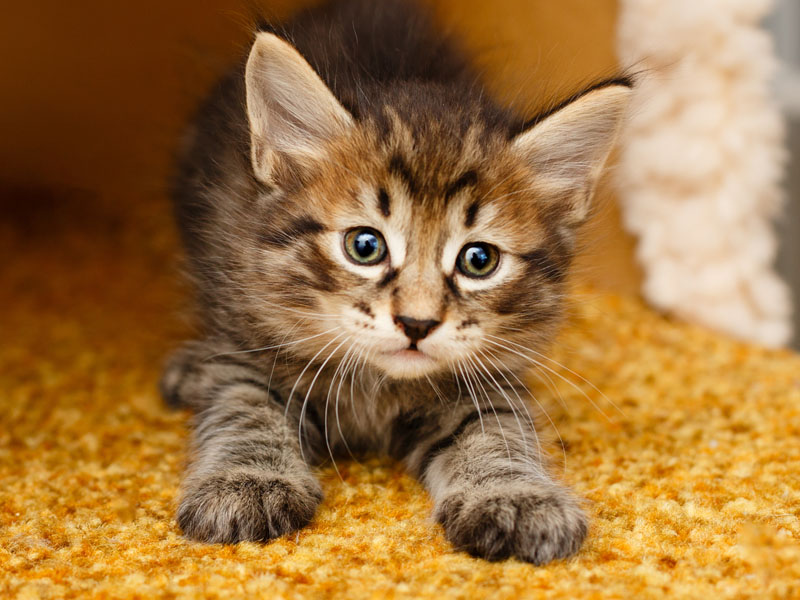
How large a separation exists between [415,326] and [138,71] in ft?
7.98

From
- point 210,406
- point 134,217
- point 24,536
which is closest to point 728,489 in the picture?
point 210,406

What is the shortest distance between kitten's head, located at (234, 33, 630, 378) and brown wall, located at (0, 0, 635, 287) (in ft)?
0.98

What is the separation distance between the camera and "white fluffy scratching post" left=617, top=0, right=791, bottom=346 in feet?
8.52

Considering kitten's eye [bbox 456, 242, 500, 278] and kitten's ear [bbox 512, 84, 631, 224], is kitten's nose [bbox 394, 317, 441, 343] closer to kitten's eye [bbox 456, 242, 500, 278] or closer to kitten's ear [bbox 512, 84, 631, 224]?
kitten's eye [bbox 456, 242, 500, 278]

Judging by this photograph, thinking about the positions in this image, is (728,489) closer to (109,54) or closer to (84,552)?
(84,552)

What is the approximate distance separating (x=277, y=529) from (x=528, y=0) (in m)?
2.07

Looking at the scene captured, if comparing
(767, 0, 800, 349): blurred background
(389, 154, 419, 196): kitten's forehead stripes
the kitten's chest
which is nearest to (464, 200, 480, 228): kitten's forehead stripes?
(389, 154, 419, 196): kitten's forehead stripes

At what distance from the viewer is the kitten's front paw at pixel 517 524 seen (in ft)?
4.60

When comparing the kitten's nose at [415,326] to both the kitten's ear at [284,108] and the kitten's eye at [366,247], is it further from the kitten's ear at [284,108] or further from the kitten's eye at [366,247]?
the kitten's ear at [284,108]

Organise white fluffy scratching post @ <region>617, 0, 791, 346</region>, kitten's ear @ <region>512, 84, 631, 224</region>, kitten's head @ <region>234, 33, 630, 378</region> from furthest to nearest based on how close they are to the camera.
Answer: white fluffy scratching post @ <region>617, 0, 791, 346</region>, kitten's ear @ <region>512, 84, 631, 224</region>, kitten's head @ <region>234, 33, 630, 378</region>

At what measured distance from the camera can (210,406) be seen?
1.84m

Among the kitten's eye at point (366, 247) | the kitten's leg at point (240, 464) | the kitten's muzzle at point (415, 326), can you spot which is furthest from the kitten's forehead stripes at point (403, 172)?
the kitten's leg at point (240, 464)

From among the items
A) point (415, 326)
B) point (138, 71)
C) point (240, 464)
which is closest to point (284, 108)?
point (415, 326)

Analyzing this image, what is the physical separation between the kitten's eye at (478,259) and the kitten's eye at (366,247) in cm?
16
